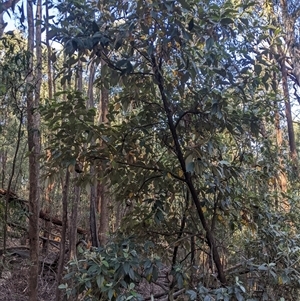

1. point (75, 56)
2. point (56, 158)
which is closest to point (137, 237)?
point (56, 158)

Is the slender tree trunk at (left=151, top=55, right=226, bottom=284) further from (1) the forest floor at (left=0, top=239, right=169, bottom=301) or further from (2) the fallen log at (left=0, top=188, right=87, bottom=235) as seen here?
(1) the forest floor at (left=0, top=239, right=169, bottom=301)

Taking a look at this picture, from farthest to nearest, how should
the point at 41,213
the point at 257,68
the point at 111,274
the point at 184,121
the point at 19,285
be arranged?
the point at 41,213
the point at 19,285
the point at 184,121
the point at 257,68
the point at 111,274

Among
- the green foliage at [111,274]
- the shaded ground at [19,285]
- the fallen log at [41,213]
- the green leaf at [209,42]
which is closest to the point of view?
the green foliage at [111,274]

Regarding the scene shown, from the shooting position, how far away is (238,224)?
2.30 m

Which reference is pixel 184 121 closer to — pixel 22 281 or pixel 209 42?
pixel 209 42

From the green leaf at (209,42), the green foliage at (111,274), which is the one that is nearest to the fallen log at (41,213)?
the green foliage at (111,274)

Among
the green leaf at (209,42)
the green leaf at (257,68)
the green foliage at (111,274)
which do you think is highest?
the green leaf at (209,42)

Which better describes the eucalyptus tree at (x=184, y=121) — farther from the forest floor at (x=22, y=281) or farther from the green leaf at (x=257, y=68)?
the forest floor at (x=22, y=281)

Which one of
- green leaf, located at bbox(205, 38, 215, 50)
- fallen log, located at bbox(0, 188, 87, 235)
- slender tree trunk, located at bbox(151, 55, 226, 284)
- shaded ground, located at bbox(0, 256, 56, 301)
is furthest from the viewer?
shaded ground, located at bbox(0, 256, 56, 301)

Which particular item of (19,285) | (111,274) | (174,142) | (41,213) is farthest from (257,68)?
(19,285)

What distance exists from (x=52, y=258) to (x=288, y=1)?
19.8ft

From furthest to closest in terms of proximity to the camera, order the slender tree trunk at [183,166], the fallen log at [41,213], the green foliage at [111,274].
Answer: the fallen log at [41,213] < the slender tree trunk at [183,166] < the green foliage at [111,274]

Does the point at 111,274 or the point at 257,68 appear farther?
the point at 257,68

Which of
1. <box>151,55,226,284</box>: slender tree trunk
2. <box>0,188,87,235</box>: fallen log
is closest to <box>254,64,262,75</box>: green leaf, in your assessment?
<box>151,55,226,284</box>: slender tree trunk
